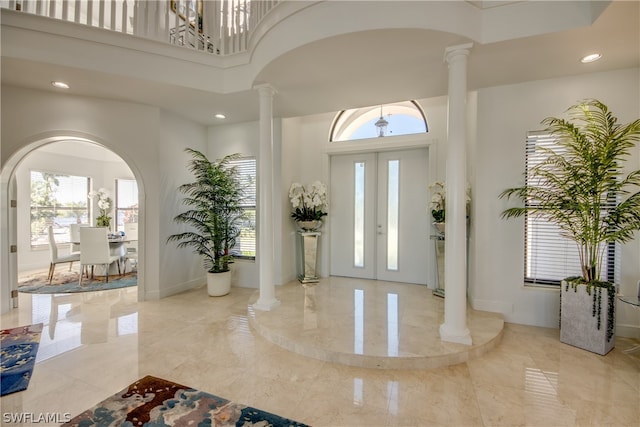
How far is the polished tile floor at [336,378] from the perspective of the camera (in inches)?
77.7

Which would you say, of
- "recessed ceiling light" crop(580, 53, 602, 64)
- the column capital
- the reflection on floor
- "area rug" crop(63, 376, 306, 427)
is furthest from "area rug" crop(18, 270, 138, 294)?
"recessed ceiling light" crop(580, 53, 602, 64)

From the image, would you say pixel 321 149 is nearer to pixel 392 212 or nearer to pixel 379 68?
pixel 392 212

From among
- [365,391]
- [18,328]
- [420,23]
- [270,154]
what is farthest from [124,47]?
[365,391]

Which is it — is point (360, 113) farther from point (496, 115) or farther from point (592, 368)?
point (592, 368)

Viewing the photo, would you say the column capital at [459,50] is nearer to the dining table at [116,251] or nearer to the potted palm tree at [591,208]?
the potted palm tree at [591,208]

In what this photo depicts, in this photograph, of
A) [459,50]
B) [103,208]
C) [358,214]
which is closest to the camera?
[459,50]

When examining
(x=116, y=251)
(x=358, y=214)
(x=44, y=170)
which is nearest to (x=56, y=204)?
(x=44, y=170)

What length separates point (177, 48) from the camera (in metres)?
3.56

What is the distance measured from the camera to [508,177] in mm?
3461

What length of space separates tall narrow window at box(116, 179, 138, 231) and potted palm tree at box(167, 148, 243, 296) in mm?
4729

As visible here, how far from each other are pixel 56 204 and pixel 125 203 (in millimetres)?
1521

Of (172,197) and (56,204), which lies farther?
(56,204)

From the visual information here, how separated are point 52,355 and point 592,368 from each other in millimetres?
5048

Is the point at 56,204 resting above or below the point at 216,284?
above
